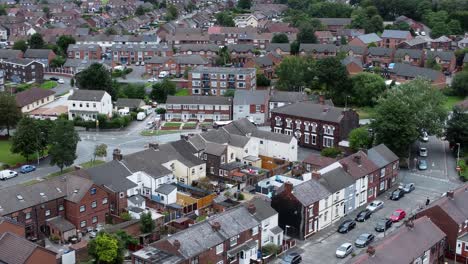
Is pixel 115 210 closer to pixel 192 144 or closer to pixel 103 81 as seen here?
pixel 192 144

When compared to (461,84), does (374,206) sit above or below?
below

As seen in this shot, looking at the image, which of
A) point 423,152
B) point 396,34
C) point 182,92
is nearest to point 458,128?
point 423,152

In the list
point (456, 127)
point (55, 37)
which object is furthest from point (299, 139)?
point (55, 37)

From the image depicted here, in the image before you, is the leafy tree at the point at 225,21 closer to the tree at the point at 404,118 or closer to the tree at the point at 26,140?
the tree at the point at 404,118

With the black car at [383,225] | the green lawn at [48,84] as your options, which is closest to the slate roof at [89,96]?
the green lawn at [48,84]

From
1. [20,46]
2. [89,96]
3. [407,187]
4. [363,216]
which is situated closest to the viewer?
[363,216]

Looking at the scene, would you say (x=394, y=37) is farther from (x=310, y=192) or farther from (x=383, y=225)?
(x=310, y=192)

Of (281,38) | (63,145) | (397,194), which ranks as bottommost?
(397,194)
